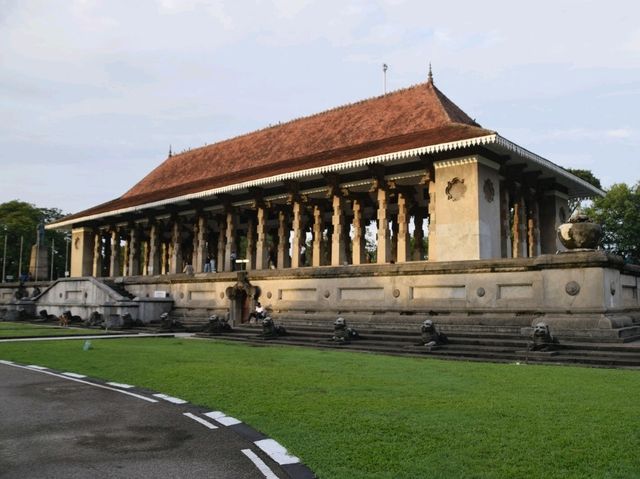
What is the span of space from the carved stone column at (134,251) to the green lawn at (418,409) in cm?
2446

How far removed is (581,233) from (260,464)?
11.7 m

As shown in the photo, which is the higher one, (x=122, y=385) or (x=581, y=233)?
(x=581, y=233)

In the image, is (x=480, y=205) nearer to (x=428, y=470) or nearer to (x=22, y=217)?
(x=428, y=470)

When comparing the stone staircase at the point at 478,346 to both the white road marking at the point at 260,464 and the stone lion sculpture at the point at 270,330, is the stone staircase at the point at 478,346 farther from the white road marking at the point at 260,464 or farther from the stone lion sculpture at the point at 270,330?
the white road marking at the point at 260,464

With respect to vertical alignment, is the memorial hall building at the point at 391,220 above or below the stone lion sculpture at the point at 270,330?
above

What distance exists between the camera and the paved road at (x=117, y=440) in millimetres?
4535

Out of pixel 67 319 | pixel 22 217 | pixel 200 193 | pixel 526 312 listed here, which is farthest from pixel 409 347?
pixel 22 217

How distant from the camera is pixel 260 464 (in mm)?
4629

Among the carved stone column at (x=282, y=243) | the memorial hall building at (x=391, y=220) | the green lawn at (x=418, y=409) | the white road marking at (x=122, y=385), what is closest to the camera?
the green lawn at (x=418, y=409)

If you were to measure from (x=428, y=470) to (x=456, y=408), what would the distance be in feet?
8.02

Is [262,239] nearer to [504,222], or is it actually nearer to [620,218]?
[504,222]

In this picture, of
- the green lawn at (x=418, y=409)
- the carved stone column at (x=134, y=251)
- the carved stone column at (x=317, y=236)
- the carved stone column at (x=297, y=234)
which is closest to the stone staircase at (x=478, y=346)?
the green lawn at (x=418, y=409)

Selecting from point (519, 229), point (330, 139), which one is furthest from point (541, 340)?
point (330, 139)

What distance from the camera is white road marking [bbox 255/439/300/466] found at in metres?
4.65
